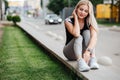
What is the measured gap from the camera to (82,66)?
730cm

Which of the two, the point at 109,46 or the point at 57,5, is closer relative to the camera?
the point at 109,46

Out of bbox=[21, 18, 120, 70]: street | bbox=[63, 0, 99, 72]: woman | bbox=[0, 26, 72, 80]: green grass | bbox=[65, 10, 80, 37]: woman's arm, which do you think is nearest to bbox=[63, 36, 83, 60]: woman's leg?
bbox=[63, 0, 99, 72]: woman

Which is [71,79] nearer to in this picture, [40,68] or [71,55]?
[71,55]

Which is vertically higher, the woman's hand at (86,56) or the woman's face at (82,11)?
the woman's face at (82,11)

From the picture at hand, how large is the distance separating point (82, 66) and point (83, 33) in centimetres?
80

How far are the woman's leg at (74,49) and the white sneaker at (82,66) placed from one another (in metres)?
0.15

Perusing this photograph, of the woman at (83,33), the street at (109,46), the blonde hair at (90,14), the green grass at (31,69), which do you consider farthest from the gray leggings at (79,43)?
the street at (109,46)

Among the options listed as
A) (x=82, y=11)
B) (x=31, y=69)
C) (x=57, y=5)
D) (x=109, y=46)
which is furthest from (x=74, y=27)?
(x=57, y=5)

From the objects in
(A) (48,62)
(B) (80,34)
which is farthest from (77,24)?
(A) (48,62)

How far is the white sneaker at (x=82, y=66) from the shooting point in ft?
23.8

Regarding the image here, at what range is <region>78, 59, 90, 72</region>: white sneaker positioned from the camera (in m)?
7.25

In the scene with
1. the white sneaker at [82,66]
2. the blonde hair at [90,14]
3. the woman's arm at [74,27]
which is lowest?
the white sneaker at [82,66]

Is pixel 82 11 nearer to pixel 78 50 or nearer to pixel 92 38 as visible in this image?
pixel 92 38

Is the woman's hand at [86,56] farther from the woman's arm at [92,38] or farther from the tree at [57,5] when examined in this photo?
the tree at [57,5]
